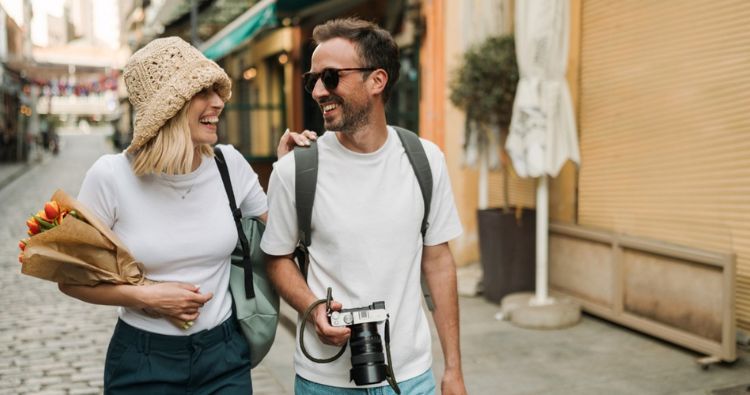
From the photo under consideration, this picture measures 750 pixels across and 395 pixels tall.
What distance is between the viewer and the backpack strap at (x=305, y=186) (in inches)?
86.1

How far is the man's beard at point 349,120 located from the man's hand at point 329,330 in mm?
530

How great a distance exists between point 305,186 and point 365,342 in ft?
1.65

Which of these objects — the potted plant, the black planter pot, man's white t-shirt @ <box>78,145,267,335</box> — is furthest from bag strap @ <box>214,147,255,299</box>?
the black planter pot

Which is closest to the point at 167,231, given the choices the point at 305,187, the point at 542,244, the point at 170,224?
the point at 170,224

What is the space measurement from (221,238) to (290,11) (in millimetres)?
10559


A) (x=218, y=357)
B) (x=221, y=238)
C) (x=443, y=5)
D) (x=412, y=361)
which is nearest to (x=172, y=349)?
(x=218, y=357)

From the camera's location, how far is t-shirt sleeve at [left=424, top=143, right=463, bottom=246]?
7.77 feet

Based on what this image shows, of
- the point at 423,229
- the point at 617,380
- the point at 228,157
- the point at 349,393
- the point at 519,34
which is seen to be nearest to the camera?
the point at 349,393

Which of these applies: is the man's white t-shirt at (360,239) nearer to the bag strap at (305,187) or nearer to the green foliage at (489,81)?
the bag strap at (305,187)

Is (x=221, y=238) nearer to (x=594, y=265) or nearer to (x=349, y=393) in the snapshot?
(x=349, y=393)

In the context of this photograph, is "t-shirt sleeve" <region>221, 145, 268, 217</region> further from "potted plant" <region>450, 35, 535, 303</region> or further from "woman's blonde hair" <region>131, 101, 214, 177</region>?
"potted plant" <region>450, 35, 535, 303</region>

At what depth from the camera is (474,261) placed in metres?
8.48

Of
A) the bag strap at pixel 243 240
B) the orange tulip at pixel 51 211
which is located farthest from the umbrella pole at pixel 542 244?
the orange tulip at pixel 51 211

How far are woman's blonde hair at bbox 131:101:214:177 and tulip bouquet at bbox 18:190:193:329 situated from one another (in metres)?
0.23
